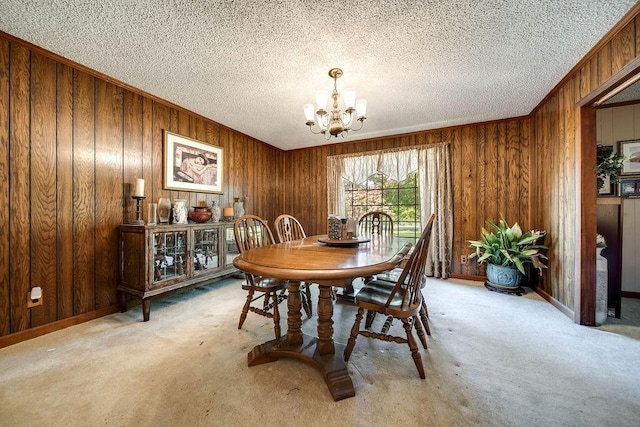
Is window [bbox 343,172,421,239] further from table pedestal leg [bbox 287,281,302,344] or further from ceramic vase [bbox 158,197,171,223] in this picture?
ceramic vase [bbox 158,197,171,223]

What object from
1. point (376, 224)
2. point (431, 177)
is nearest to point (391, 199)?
point (431, 177)

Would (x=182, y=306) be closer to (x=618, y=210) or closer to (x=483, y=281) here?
(x=483, y=281)

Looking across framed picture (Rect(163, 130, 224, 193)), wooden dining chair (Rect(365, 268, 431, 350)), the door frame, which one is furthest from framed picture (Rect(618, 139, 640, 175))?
framed picture (Rect(163, 130, 224, 193))

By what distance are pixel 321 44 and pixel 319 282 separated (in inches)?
69.6

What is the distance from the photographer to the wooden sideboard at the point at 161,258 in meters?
2.31

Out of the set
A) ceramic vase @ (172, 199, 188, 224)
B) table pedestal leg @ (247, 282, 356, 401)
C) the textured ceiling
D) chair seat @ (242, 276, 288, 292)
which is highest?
the textured ceiling

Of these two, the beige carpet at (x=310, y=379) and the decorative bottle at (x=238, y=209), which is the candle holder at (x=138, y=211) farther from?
the decorative bottle at (x=238, y=209)

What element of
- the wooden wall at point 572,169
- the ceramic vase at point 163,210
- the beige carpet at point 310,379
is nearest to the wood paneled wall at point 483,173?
the wooden wall at point 572,169

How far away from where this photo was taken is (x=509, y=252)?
307 cm

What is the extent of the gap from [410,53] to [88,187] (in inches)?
122

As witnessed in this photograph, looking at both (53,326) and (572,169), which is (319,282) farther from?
(572,169)

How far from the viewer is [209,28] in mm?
1755

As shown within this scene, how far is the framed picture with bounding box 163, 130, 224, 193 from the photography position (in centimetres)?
299

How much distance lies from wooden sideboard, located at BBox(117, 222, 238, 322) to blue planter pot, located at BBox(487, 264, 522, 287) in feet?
11.4
